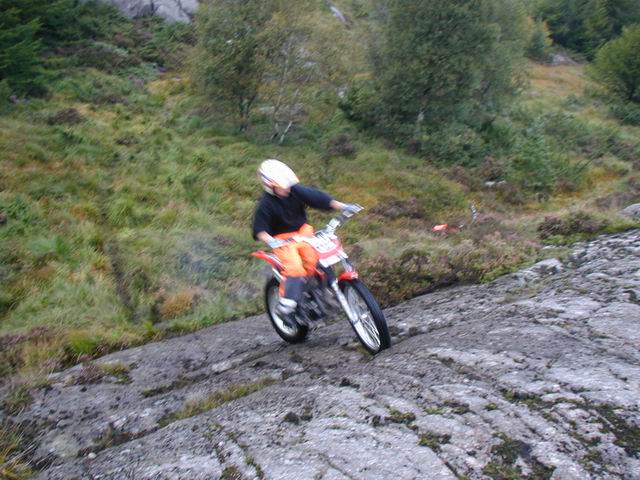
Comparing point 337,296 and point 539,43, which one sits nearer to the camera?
point 337,296

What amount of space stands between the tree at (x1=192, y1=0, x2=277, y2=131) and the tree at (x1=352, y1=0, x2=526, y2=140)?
5681mm

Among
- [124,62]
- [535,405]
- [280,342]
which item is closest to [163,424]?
[280,342]

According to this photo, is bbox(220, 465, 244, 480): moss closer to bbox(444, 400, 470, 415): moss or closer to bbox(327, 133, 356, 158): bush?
bbox(444, 400, 470, 415): moss

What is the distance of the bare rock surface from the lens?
365 cm

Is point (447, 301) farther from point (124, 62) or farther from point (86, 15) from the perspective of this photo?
point (86, 15)

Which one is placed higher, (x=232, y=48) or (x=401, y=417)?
(x=232, y=48)

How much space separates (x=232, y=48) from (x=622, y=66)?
26.3 metres

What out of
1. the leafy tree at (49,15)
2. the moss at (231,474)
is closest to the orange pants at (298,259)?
the moss at (231,474)

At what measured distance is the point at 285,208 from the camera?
6.07m

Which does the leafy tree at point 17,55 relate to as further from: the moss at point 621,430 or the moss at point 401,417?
the moss at point 621,430

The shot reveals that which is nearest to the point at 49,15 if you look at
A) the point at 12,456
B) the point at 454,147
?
the point at 454,147

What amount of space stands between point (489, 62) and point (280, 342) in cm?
1999

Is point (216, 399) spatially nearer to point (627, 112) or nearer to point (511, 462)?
point (511, 462)

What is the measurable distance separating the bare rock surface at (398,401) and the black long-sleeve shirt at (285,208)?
1.45 meters
